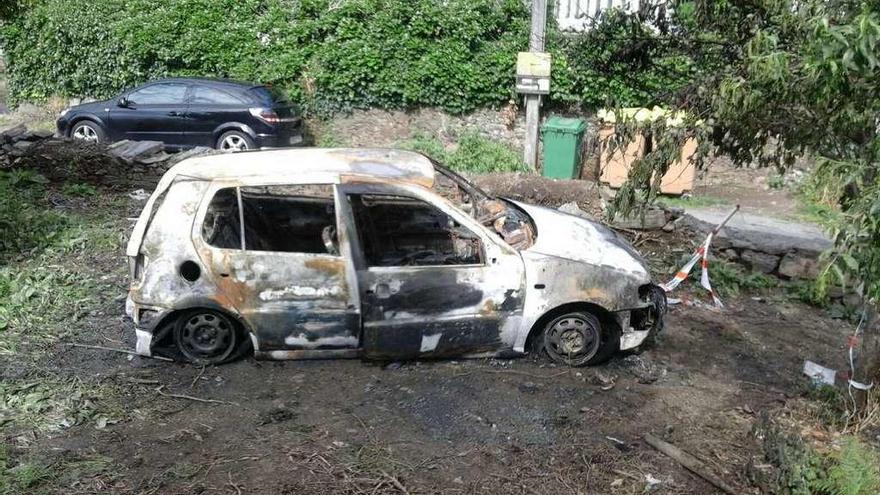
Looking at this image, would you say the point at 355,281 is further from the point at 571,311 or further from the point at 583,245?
the point at 583,245

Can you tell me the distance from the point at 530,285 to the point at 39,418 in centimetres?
349

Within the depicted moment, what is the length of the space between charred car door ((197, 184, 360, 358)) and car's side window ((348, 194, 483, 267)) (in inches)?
9.2

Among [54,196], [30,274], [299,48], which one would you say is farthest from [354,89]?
[30,274]

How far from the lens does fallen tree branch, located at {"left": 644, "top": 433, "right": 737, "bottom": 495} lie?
14.5 ft

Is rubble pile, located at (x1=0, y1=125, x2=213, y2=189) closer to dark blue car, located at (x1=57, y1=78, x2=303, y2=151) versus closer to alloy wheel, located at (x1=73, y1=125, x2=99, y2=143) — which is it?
dark blue car, located at (x1=57, y1=78, x2=303, y2=151)

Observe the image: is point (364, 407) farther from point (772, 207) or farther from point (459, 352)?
point (772, 207)

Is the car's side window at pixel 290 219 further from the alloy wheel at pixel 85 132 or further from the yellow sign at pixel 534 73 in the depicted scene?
the alloy wheel at pixel 85 132

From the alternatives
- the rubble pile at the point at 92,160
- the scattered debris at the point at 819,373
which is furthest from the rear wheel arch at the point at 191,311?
the rubble pile at the point at 92,160

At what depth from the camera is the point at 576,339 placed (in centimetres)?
584

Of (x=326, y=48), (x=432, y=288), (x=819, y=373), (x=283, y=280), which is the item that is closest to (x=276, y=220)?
(x=283, y=280)

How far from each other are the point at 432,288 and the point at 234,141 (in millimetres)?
9413

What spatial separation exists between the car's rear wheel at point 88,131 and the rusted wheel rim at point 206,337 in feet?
31.6

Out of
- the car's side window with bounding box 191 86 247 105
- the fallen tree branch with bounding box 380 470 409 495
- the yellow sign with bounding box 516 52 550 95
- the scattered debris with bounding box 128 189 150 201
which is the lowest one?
the fallen tree branch with bounding box 380 470 409 495

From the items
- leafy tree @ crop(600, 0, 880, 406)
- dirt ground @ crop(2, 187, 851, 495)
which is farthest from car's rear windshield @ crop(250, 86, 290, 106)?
leafy tree @ crop(600, 0, 880, 406)
